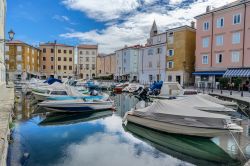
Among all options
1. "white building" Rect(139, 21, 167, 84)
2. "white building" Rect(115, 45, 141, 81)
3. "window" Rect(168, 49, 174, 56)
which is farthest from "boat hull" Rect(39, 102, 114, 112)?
"white building" Rect(115, 45, 141, 81)

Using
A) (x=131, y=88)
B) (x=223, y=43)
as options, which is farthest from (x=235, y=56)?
(x=131, y=88)

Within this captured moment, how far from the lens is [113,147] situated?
10.7 metres

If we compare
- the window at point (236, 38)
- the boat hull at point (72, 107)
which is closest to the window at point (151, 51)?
the window at point (236, 38)

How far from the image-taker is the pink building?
116 feet

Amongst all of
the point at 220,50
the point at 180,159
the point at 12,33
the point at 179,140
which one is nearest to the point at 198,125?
the point at 179,140

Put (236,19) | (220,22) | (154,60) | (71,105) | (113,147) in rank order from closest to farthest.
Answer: (113,147) → (71,105) → (236,19) → (220,22) → (154,60)

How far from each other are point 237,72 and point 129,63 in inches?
A: 1573

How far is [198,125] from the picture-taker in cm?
1098

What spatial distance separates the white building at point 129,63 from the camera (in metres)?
70.4

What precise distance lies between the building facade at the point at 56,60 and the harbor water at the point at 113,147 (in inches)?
2889

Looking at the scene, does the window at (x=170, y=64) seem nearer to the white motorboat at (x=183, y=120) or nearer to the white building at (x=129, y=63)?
the white building at (x=129, y=63)

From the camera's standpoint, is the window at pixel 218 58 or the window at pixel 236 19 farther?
the window at pixel 218 58

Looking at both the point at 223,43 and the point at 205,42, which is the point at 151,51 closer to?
the point at 205,42

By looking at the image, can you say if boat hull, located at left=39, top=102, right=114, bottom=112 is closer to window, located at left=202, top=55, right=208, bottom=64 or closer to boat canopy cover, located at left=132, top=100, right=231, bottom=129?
boat canopy cover, located at left=132, top=100, right=231, bottom=129
